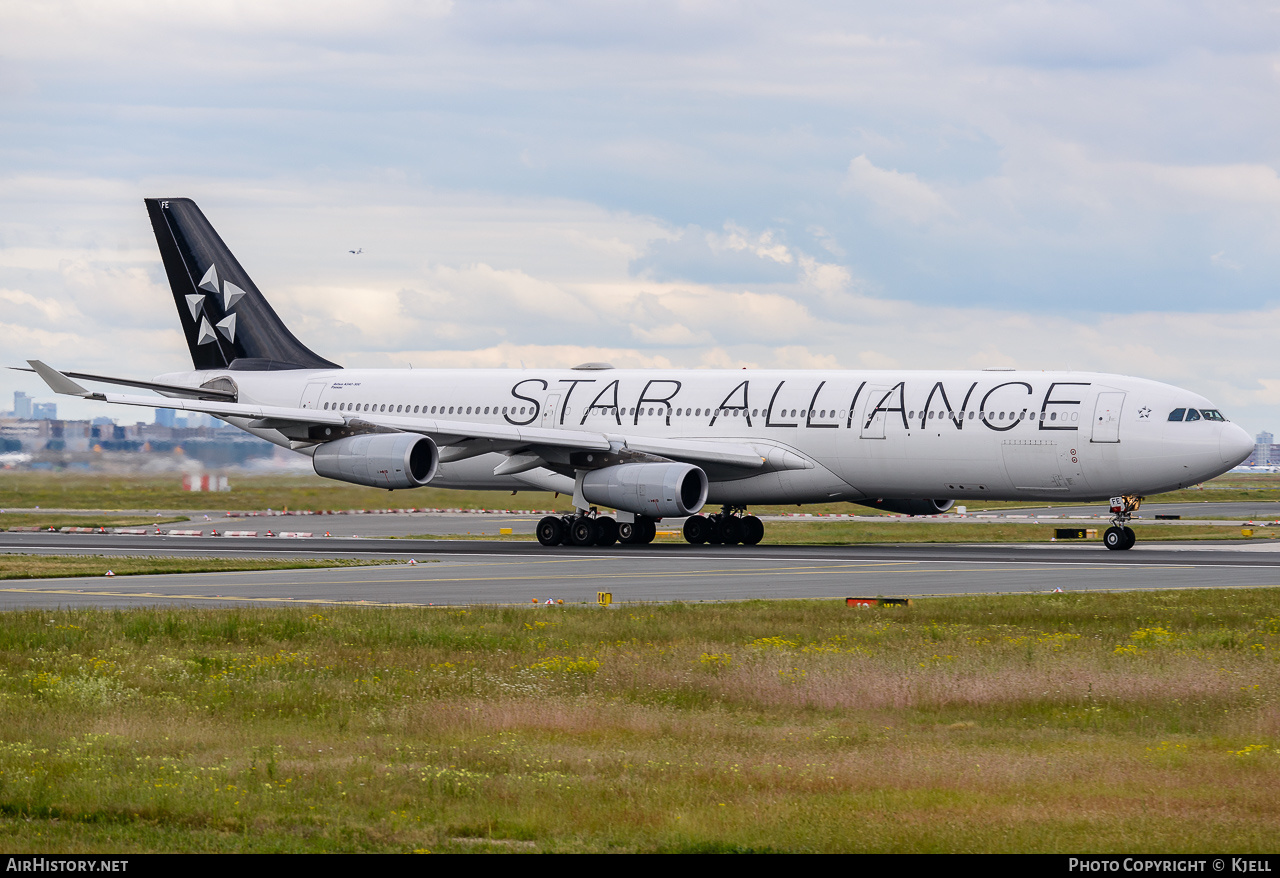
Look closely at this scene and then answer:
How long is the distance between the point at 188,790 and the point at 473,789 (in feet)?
6.59

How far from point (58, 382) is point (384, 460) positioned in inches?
355

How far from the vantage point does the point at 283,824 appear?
10.3m

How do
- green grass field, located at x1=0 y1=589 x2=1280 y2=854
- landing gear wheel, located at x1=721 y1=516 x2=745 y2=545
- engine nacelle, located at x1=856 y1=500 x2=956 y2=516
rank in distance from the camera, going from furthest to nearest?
landing gear wheel, located at x1=721 y1=516 x2=745 y2=545 < engine nacelle, located at x1=856 y1=500 x2=956 y2=516 < green grass field, located at x1=0 y1=589 x2=1280 y2=854

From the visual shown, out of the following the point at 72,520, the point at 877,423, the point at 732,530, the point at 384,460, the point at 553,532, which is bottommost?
the point at 72,520

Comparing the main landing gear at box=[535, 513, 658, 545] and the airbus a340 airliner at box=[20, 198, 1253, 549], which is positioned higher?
the airbus a340 airliner at box=[20, 198, 1253, 549]

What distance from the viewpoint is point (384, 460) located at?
41.2m

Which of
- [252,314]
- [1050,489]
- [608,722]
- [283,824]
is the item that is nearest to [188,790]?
[283,824]

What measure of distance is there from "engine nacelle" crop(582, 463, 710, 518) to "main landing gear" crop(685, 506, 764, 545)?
3724mm

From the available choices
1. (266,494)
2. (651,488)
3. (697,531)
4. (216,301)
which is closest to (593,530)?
(651,488)

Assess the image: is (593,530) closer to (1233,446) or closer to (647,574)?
(647,574)

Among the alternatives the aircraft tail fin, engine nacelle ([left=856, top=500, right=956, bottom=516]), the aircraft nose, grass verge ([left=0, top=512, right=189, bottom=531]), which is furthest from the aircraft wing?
grass verge ([left=0, top=512, right=189, bottom=531])

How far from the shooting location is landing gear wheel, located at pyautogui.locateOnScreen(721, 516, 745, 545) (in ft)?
148

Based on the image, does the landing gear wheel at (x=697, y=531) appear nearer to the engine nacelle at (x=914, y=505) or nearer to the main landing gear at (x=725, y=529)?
the main landing gear at (x=725, y=529)

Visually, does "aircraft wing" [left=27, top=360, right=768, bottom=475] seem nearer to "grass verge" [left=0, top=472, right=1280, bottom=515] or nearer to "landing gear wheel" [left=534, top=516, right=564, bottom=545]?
"landing gear wheel" [left=534, top=516, right=564, bottom=545]
